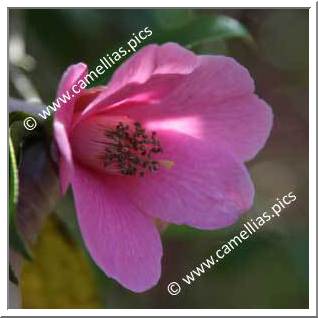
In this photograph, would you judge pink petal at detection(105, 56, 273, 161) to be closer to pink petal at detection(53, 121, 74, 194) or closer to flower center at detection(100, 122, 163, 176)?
flower center at detection(100, 122, 163, 176)

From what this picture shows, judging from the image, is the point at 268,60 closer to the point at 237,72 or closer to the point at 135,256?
the point at 237,72

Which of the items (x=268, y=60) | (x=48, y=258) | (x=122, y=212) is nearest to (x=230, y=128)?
(x=122, y=212)

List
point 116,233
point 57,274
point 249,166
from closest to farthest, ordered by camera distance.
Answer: point 116,233 < point 57,274 < point 249,166

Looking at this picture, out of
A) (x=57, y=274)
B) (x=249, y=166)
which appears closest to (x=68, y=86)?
Answer: (x=57, y=274)

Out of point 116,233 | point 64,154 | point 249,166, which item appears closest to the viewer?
point 64,154

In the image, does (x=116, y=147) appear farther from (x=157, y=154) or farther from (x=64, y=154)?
(x=64, y=154)

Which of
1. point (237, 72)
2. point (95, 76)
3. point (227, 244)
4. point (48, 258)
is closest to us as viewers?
point (237, 72)

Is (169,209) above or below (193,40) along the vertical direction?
below

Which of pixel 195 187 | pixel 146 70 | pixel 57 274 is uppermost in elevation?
pixel 146 70
